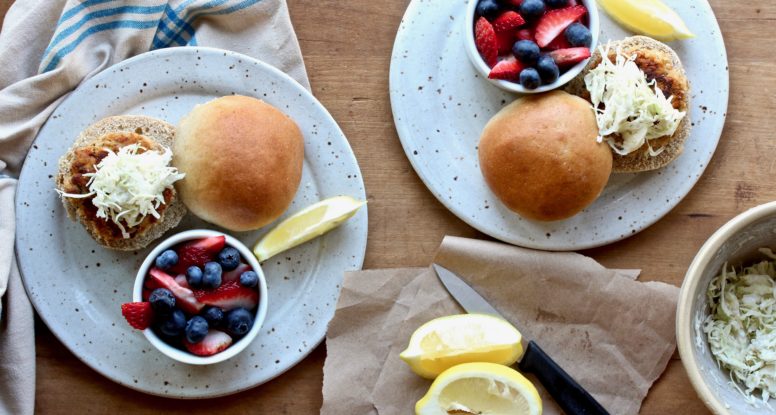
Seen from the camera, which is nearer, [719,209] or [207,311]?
[207,311]

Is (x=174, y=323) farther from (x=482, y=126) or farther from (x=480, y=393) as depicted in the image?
(x=482, y=126)

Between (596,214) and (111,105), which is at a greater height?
(111,105)

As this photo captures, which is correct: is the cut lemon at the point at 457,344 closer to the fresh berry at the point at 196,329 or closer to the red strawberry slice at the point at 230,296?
the red strawberry slice at the point at 230,296

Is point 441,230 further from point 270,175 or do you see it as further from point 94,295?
point 94,295

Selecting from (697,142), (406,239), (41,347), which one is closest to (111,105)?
(41,347)

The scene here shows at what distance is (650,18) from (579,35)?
0.30 metres

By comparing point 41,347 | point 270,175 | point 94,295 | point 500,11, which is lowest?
point 41,347

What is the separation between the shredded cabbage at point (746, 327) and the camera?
2.29 meters

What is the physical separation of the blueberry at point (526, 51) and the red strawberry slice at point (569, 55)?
0.05 m

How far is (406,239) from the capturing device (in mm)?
2428

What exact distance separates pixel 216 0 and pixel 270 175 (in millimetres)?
578

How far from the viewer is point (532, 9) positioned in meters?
2.19

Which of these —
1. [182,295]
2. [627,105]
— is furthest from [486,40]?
[182,295]

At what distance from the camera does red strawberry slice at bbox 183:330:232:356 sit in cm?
215
